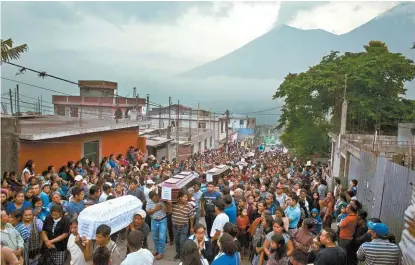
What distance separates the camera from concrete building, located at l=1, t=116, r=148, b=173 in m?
11.2

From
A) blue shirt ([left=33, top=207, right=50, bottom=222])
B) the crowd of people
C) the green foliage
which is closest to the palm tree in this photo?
the crowd of people

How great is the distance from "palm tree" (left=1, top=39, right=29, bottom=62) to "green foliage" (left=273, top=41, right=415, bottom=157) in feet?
55.4

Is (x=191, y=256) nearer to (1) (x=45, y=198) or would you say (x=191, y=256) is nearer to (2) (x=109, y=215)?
(2) (x=109, y=215)

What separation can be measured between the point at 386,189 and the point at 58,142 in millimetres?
11019

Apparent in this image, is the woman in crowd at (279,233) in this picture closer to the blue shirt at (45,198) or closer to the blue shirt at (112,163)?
the blue shirt at (45,198)

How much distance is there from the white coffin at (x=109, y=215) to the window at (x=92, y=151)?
31.1 ft

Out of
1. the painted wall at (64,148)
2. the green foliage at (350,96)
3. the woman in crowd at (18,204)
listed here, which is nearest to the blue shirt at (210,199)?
the woman in crowd at (18,204)

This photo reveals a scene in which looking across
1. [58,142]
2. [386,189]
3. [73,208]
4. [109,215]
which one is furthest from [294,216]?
[58,142]

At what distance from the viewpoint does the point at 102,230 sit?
462 cm

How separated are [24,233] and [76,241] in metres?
1.09

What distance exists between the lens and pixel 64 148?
45.3ft

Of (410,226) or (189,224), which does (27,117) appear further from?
(410,226)

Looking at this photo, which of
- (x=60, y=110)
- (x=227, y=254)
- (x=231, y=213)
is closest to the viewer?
(x=227, y=254)

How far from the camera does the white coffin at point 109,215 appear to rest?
16.8 feet
